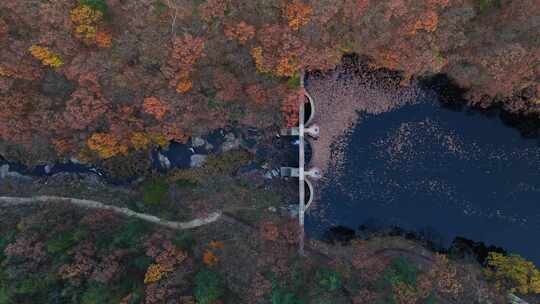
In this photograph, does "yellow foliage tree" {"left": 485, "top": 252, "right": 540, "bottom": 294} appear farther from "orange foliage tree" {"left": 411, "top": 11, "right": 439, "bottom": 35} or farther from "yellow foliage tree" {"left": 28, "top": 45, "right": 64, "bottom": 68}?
"yellow foliage tree" {"left": 28, "top": 45, "right": 64, "bottom": 68}

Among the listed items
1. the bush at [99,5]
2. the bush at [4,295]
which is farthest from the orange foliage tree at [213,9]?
the bush at [4,295]

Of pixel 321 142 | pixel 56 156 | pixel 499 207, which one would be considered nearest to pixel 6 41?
pixel 56 156

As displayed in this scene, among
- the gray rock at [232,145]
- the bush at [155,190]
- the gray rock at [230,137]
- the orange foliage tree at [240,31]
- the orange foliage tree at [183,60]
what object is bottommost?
the bush at [155,190]

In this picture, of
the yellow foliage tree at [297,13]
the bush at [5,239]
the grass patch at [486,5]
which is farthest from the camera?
the bush at [5,239]

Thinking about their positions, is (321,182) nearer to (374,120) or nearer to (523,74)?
(374,120)

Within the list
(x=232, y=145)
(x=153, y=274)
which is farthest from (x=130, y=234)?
(x=232, y=145)

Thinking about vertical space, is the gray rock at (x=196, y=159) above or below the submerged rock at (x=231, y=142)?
below

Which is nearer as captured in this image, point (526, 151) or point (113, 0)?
point (113, 0)

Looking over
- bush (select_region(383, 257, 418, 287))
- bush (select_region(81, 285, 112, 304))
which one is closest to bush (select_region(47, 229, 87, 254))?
bush (select_region(81, 285, 112, 304))

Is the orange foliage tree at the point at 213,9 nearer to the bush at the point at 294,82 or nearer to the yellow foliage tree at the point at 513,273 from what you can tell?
the bush at the point at 294,82
